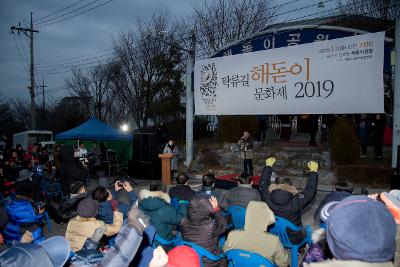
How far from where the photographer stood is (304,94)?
9.97 metres

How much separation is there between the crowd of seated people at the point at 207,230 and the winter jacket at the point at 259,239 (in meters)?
0.01

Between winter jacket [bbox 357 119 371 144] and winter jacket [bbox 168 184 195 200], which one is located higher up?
winter jacket [bbox 357 119 371 144]

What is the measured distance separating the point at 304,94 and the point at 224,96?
2.84m

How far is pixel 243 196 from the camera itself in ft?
16.5

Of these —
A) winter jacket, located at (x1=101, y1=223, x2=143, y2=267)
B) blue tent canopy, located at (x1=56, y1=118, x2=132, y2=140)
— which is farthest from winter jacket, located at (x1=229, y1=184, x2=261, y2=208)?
blue tent canopy, located at (x1=56, y1=118, x2=132, y2=140)

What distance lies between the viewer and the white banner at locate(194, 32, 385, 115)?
8.80m

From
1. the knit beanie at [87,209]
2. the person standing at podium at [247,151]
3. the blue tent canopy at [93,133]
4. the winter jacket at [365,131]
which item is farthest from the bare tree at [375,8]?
the knit beanie at [87,209]

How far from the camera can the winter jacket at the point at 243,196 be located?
498 cm

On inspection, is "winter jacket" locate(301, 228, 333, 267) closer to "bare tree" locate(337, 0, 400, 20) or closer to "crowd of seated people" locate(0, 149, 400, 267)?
"crowd of seated people" locate(0, 149, 400, 267)

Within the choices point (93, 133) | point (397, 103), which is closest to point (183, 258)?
point (397, 103)

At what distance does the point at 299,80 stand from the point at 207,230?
7.34 m

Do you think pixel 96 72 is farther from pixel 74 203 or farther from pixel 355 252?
pixel 355 252

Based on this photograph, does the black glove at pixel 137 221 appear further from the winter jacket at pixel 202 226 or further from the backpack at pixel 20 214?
the backpack at pixel 20 214

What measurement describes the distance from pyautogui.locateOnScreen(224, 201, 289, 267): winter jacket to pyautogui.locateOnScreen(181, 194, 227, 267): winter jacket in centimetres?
16
